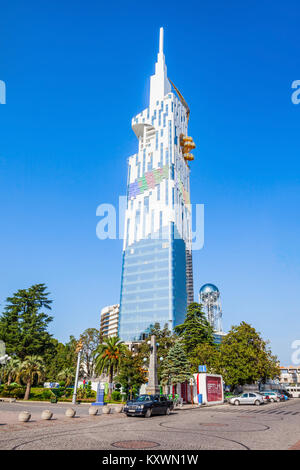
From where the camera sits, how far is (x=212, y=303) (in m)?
122

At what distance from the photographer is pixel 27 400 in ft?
135

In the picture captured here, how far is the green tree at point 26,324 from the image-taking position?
5912cm

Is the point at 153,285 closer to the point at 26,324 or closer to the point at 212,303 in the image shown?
the point at 212,303

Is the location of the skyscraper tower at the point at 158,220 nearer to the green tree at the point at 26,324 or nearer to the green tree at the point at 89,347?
the green tree at the point at 89,347

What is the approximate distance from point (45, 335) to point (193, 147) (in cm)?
10839

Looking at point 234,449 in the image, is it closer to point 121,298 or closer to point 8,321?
point 8,321

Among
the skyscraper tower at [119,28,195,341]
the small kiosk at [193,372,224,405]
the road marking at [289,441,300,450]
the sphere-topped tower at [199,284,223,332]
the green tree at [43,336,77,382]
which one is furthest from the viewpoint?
the sphere-topped tower at [199,284,223,332]

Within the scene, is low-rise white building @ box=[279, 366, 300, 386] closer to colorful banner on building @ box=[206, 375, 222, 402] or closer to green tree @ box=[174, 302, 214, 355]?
green tree @ box=[174, 302, 214, 355]

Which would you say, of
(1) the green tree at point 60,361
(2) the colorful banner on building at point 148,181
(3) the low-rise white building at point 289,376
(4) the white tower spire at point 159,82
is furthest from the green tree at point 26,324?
(3) the low-rise white building at point 289,376

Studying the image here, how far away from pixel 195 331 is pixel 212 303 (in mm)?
61986

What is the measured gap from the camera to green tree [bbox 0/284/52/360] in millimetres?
59125

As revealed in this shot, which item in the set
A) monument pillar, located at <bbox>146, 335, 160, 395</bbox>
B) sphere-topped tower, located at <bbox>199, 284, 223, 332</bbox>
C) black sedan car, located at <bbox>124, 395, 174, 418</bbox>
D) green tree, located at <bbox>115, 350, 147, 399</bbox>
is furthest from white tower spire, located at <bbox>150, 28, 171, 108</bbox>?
black sedan car, located at <bbox>124, 395, 174, 418</bbox>

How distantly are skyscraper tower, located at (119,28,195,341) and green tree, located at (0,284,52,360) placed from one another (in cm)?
4521

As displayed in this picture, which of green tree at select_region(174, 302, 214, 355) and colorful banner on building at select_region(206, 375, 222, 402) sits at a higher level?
green tree at select_region(174, 302, 214, 355)
